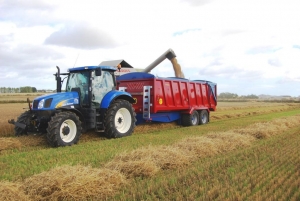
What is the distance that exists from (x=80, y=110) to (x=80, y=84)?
2.81 feet

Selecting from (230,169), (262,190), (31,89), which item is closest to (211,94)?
(230,169)

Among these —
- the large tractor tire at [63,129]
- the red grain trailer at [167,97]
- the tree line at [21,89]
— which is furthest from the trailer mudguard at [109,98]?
the tree line at [21,89]

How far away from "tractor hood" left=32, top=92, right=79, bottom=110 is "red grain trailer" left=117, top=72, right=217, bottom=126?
242cm

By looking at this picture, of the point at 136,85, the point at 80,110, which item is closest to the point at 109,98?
the point at 80,110

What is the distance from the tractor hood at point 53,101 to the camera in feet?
28.9

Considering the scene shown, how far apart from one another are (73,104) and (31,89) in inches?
2766

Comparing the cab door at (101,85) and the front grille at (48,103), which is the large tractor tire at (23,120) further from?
the cab door at (101,85)

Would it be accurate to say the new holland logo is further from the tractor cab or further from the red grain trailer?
the tractor cab

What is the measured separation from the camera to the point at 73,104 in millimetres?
9375

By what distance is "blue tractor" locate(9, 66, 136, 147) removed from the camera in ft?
28.5

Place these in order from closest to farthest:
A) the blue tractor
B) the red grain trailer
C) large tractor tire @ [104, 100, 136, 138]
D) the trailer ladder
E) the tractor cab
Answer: the blue tractor → the tractor cab → large tractor tire @ [104, 100, 136, 138] → the trailer ladder → the red grain trailer

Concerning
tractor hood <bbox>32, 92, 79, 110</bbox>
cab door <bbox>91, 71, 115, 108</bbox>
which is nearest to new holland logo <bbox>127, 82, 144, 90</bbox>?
cab door <bbox>91, 71, 115, 108</bbox>

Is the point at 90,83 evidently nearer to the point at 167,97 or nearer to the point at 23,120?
the point at 23,120

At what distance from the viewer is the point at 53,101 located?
8.88 meters
